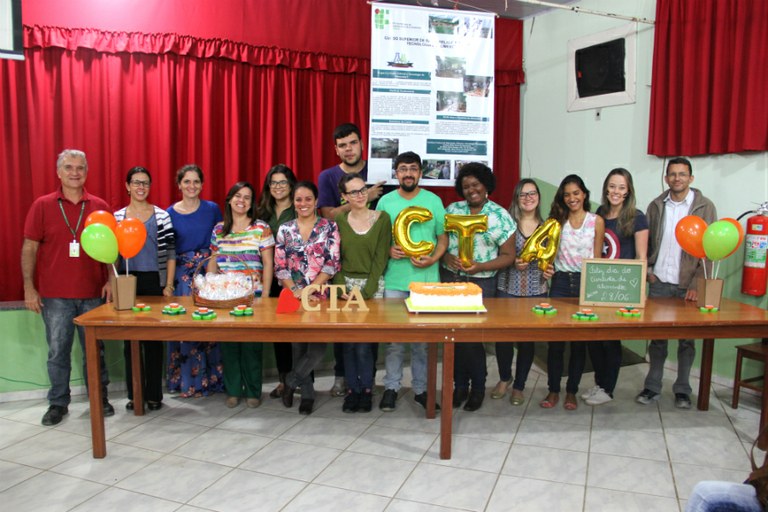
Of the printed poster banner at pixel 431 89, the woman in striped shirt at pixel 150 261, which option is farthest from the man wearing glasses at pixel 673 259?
the woman in striped shirt at pixel 150 261

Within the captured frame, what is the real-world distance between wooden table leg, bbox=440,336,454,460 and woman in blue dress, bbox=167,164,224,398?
1.68 meters

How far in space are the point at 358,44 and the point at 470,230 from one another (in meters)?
2.34

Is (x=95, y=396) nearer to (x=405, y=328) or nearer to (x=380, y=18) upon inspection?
(x=405, y=328)

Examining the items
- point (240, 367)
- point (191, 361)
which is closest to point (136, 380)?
point (191, 361)

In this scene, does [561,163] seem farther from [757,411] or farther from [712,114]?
[757,411]

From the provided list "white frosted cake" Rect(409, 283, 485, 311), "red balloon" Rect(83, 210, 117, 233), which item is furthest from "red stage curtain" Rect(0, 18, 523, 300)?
"white frosted cake" Rect(409, 283, 485, 311)

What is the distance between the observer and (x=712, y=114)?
13.0ft

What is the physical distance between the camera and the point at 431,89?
4.47 m

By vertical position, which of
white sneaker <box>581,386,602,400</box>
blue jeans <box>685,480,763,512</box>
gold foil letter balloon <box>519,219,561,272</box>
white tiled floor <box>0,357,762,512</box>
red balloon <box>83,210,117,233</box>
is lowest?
white tiled floor <box>0,357,762,512</box>

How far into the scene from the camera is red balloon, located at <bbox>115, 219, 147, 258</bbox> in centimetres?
301

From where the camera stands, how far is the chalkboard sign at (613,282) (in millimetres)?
3027

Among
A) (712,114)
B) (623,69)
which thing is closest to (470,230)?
(712,114)

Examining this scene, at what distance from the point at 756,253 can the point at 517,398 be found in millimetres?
1802

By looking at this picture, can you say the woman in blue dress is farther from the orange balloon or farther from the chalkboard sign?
the orange balloon
